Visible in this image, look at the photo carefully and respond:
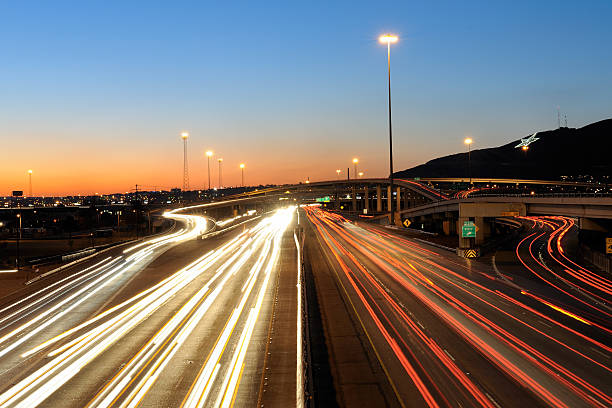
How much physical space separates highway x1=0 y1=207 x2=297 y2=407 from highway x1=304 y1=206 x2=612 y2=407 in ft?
13.1

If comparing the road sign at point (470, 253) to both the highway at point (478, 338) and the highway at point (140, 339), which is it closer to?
the highway at point (478, 338)

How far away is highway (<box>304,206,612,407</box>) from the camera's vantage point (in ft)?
40.7

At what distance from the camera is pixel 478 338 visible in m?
17.0

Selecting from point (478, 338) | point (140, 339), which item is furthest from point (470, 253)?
point (140, 339)

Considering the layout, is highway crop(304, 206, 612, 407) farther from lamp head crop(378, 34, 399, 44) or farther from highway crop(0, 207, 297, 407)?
lamp head crop(378, 34, 399, 44)

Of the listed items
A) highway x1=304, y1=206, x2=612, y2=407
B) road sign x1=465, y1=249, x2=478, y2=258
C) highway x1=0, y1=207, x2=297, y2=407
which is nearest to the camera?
highway x1=304, y1=206, x2=612, y2=407

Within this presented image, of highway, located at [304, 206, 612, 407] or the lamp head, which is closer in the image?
highway, located at [304, 206, 612, 407]

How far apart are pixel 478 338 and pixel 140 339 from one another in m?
13.7

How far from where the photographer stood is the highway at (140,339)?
12.8 metres

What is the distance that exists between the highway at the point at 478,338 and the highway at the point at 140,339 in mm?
3992

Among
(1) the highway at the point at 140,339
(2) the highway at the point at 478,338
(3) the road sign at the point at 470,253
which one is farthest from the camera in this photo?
(3) the road sign at the point at 470,253

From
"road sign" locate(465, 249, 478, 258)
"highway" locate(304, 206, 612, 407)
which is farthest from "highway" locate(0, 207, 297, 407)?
"road sign" locate(465, 249, 478, 258)

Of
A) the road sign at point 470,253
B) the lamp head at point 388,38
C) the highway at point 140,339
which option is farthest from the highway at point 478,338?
the lamp head at point 388,38

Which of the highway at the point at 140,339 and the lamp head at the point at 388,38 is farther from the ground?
the lamp head at the point at 388,38
